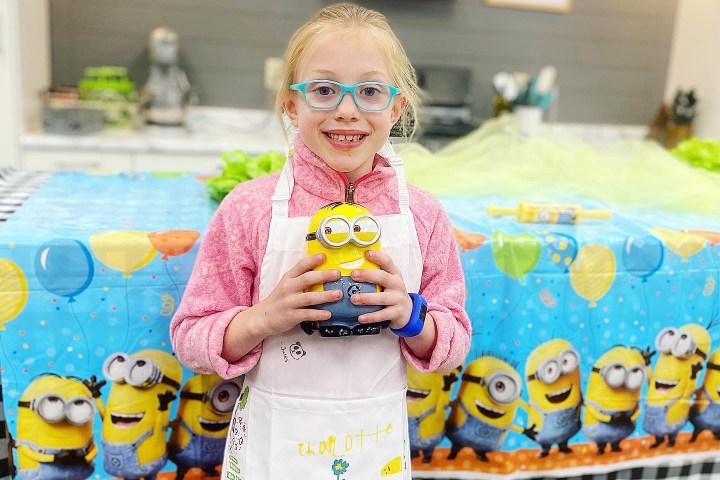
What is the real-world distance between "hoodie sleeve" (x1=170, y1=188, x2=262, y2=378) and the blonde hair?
6.8 inches

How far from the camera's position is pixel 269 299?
756 millimetres

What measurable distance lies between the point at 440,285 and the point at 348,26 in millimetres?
360

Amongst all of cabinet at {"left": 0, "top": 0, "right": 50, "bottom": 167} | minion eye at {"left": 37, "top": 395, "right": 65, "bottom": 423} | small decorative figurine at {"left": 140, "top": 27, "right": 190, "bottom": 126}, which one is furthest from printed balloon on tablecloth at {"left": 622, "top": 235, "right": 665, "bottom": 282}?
cabinet at {"left": 0, "top": 0, "right": 50, "bottom": 167}

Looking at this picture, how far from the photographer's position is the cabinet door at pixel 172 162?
238 centimetres

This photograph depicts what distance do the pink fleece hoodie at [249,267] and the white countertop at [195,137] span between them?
4.86ft

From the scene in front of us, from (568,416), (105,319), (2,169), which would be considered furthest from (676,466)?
(2,169)

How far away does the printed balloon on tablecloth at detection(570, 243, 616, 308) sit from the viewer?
3.78 ft

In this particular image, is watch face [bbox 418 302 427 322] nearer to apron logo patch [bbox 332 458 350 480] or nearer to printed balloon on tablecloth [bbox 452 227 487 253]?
apron logo patch [bbox 332 458 350 480]

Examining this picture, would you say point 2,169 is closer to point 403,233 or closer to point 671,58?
point 403,233

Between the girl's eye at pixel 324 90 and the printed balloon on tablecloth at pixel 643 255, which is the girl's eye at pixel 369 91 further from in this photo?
the printed balloon on tablecloth at pixel 643 255

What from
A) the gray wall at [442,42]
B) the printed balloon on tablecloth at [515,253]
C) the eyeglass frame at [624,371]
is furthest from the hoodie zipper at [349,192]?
the gray wall at [442,42]

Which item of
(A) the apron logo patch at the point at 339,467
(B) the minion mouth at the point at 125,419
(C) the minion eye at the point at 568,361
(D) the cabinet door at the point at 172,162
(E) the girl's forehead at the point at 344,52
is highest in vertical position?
(E) the girl's forehead at the point at 344,52

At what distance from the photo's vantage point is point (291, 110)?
0.85 metres

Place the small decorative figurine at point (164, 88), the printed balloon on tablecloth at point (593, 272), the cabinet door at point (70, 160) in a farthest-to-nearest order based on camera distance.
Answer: the small decorative figurine at point (164, 88) < the cabinet door at point (70, 160) < the printed balloon on tablecloth at point (593, 272)
